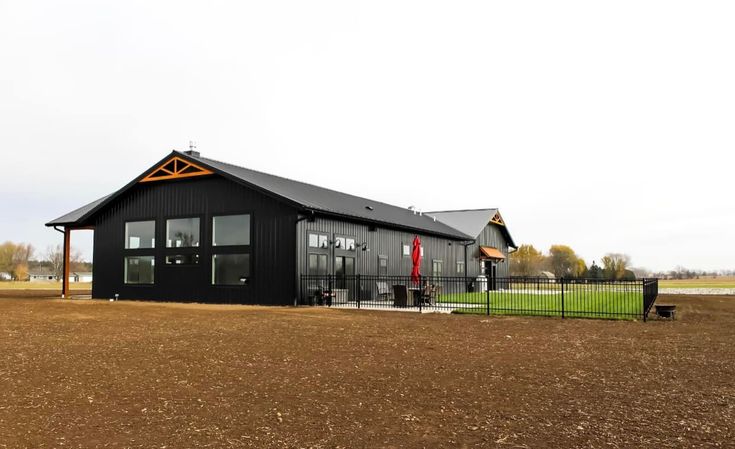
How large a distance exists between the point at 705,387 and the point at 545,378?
192 centimetres

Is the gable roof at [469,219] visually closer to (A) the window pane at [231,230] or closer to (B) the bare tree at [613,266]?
(A) the window pane at [231,230]

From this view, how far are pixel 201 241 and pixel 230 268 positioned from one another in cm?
181

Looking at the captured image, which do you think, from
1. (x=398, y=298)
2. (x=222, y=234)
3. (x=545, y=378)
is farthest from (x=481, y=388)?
(x=222, y=234)

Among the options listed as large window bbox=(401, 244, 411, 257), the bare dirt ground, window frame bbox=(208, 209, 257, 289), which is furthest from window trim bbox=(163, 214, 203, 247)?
large window bbox=(401, 244, 411, 257)

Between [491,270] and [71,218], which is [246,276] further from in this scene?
[491,270]

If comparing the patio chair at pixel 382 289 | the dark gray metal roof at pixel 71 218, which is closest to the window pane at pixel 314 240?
the patio chair at pixel 382 289

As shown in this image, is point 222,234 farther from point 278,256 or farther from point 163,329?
point 163,329

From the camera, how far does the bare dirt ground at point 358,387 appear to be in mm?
4941

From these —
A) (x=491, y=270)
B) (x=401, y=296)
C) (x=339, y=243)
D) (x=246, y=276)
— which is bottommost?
(x=401, y=296)

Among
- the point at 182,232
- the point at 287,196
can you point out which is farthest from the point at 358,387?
the point at 182,232

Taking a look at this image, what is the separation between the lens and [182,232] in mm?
22906

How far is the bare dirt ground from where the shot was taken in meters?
4.94

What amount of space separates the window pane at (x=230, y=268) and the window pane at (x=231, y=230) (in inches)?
21.4

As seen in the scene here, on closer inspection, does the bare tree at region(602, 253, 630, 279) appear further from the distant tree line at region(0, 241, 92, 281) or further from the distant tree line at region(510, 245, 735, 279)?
the distant tree line at region(0, 241, 92, 281)
